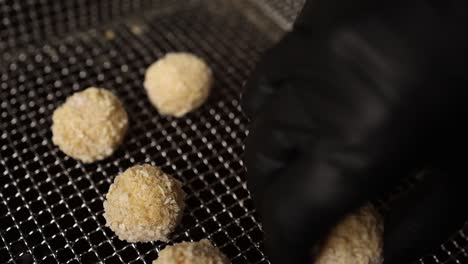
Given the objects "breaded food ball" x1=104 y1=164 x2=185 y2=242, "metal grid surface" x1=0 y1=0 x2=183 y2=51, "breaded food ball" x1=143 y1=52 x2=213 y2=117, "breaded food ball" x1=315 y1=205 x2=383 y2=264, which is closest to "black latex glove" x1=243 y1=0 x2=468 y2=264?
"breaded food ball" x1=315 y1=205 x2=383 y2=264

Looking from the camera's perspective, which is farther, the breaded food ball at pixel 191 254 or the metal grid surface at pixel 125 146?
the metal grid surface at pixel 125 146

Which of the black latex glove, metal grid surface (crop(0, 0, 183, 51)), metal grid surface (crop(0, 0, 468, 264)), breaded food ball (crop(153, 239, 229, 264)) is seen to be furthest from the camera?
metal grid surface (crop(0, 0, 183, 51))

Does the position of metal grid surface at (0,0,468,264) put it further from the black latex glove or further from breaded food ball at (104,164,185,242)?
the black latex glove

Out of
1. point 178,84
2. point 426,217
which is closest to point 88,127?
point 178,84

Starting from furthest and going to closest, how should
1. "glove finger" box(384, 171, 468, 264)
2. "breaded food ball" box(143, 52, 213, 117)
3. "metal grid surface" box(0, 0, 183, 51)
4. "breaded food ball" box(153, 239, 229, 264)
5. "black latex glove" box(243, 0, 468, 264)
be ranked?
"metal grid surface" box(0, 0, 183, 51), "breaded food ball" box(143, 52, 213, 117), "breaded food ball" box(153, 239, 229, 264), "glove finger" box(384, 171, 468, 264), "black latex glove" box(243, 0, 468, 264)

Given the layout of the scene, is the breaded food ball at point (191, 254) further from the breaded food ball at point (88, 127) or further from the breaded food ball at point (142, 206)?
the breaded food ball at point (88, 127)

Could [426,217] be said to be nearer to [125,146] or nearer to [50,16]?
[125,146]

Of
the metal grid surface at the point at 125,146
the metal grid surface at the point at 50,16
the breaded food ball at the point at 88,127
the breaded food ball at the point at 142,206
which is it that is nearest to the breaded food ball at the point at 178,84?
the metal grid surface at the point at 125,146
